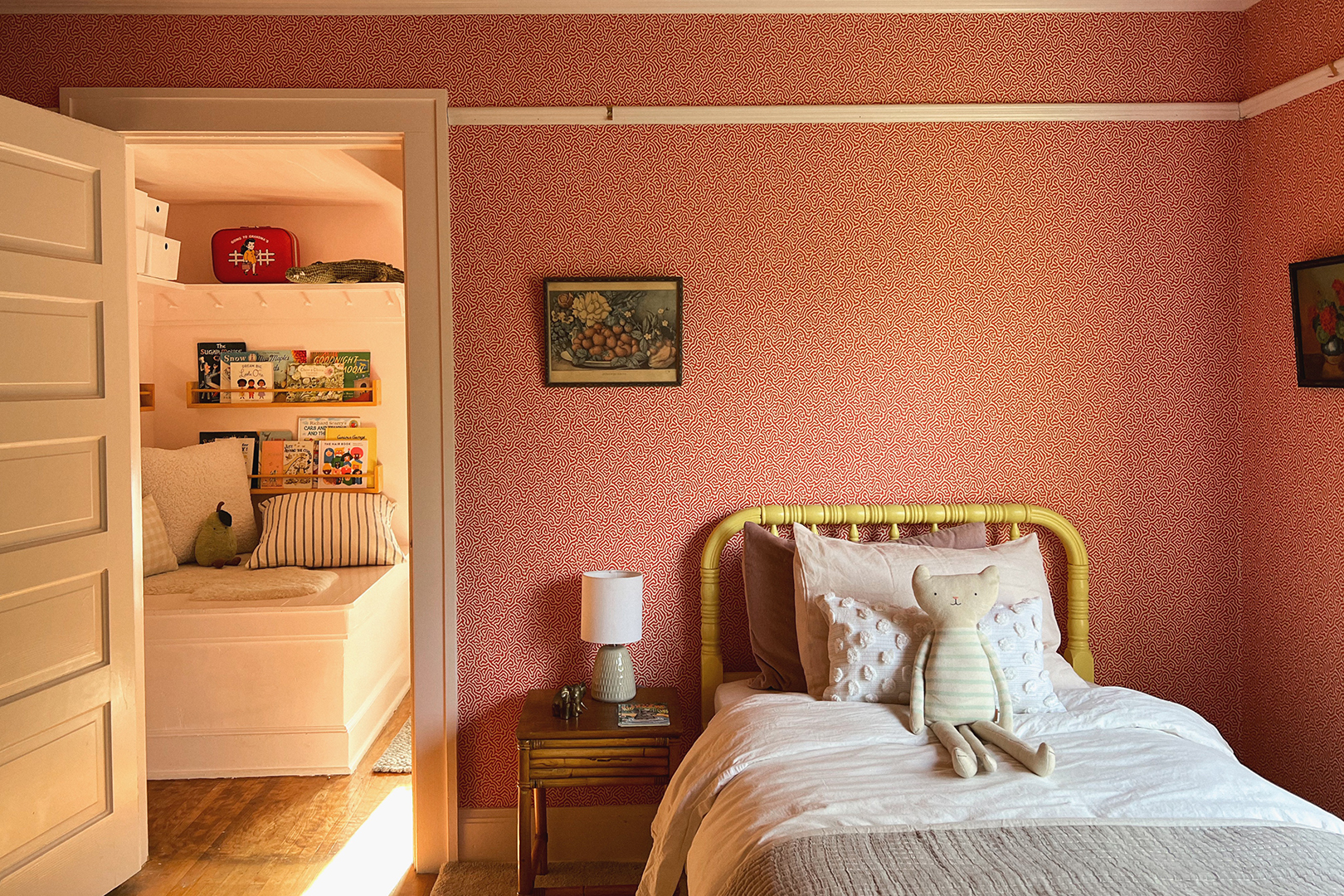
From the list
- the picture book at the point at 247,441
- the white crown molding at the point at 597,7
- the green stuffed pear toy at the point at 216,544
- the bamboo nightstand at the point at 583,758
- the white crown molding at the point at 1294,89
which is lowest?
the bamboo nightstand at the point at 583,758

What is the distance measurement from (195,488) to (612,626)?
264cm

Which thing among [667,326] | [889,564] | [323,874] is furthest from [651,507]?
[323,874]

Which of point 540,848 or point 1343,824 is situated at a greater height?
point 1343,824

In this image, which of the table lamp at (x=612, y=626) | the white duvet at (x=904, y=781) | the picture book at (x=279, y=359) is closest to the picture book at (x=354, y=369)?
the picture book at (x=279, y=359)

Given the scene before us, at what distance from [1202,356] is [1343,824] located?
5.01ft

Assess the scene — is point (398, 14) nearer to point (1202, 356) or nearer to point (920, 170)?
point (920, 170)

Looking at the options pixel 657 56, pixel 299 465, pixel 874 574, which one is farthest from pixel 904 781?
pixel 299 465

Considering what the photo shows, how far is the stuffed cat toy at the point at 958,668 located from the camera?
208 cm

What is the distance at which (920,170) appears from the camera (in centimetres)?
278

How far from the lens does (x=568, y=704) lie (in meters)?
2.52

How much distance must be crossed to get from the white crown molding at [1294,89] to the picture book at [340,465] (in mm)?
4081

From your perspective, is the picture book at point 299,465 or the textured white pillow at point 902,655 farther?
the picture book at point 299,465

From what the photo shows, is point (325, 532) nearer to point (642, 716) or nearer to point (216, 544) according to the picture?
point (216, 544)

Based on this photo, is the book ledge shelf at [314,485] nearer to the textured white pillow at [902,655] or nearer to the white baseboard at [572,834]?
the white baseboard at [572,834]
